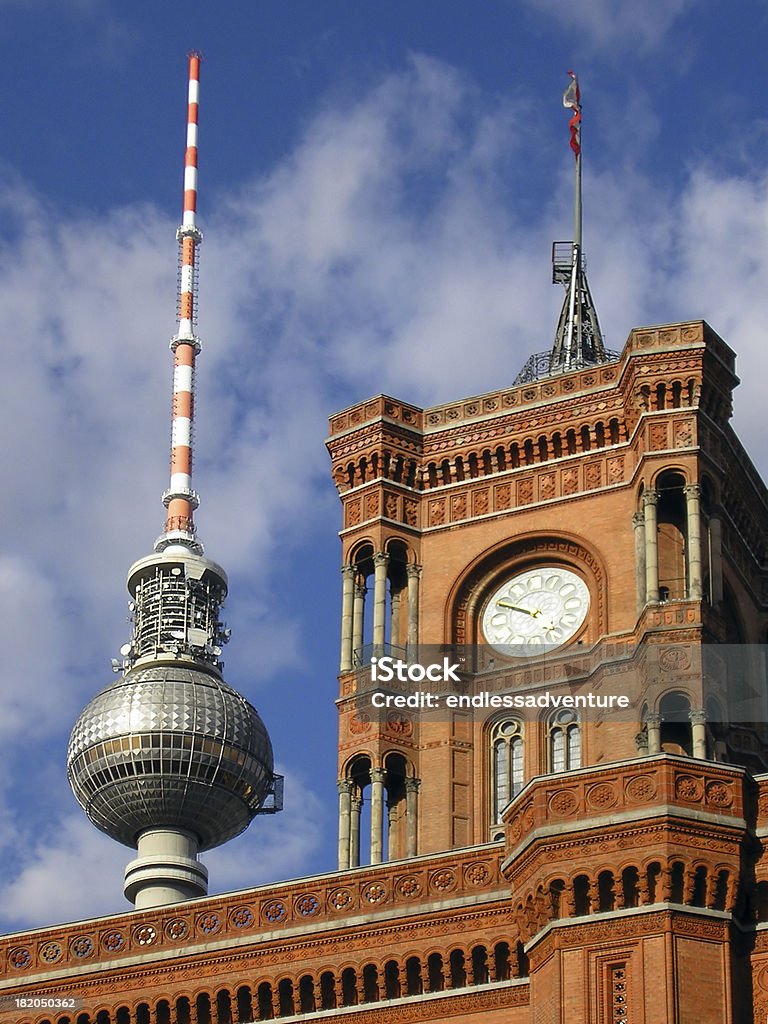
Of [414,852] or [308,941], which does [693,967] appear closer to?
[308,941]

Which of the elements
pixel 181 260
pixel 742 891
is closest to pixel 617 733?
pixel 742 891

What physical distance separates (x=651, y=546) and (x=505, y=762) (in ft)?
21.2

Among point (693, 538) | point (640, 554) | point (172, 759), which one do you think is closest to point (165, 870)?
point (172, 759)

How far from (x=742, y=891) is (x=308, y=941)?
372 inches

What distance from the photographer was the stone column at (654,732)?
5508cm

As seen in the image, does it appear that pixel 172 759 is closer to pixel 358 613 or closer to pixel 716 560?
pixel 358 613

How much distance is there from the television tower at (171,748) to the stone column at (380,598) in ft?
74.3

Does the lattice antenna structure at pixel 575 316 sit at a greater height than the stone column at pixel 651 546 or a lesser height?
greater

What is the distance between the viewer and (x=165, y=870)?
267ft

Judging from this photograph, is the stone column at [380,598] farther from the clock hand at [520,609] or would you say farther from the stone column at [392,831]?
the stone column at [392,831]

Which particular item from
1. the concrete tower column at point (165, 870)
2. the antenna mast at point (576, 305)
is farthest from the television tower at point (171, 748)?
the antenna mast at point (576, 305)

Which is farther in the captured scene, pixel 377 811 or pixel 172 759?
pixel 172 759

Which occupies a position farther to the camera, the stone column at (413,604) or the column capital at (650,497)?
the stone column at (413,604)

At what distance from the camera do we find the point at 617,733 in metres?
56.7
